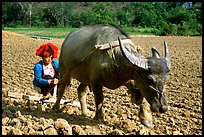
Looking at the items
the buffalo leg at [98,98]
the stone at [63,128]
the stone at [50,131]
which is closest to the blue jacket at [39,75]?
the buffalo leg at [98,98]

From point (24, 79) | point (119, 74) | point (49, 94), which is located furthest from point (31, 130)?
point (24, 79)

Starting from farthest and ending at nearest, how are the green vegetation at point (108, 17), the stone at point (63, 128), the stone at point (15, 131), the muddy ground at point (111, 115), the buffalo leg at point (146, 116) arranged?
the green vegetation at point (108, 17), the buffalo leg at point (146, 116), the muddy ground at point (111, 115), the stone at point (63, 128), the stone at point (15, 131)

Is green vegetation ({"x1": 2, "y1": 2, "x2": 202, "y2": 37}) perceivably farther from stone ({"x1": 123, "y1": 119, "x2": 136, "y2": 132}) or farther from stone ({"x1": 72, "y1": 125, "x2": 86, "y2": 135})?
stone ({"x1": 72, "y1": 125, "x2": 86, "y2": 135})

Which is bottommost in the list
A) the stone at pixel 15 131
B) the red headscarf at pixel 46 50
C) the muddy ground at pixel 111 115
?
the muddy ground at pixel 111 115

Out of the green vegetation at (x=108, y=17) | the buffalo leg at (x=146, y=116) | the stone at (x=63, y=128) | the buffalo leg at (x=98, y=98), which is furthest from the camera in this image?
the green vegetation at (x=108, y=17)

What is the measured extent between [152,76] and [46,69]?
2.12 meters

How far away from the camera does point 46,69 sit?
20.4ft

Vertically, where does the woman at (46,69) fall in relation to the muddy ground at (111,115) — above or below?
above

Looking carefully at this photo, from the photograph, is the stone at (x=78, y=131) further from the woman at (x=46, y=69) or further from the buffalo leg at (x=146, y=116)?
the woman at (x=46, y=69)

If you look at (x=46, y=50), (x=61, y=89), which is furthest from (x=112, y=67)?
(x=61, y=89)

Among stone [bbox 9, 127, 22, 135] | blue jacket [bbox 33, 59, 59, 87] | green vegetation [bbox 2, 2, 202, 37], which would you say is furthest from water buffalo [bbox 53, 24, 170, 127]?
green vegetation [bbox 2, 2, 202, 37]

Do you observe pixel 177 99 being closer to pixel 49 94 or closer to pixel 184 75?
pixel 49 94

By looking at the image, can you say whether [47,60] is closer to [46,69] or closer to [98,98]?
[46,69]

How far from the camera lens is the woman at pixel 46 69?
19.8 ft
